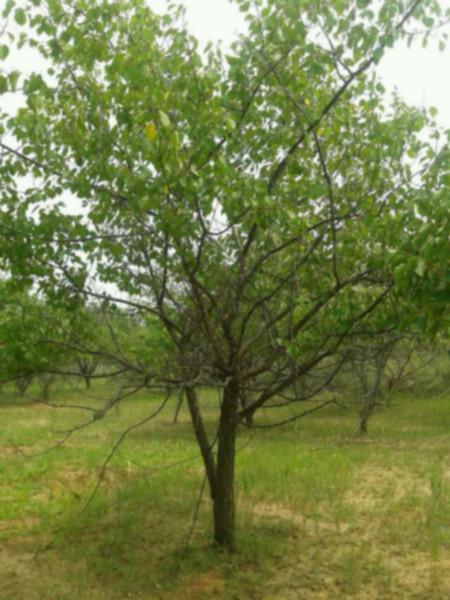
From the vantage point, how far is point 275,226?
17.4 feet

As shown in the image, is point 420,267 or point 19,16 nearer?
point 420,267

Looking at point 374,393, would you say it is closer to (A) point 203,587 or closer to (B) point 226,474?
(B) point 226,474

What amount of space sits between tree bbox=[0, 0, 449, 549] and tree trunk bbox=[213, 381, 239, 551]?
0.07 feet

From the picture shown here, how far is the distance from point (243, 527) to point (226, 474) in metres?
1.45

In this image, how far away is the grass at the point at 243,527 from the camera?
6.00 m

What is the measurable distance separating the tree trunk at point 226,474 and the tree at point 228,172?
21 millimetres

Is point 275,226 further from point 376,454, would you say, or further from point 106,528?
point 376,454

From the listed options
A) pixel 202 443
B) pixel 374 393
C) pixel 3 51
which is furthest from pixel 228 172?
pixel 374 393

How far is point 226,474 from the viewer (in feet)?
21.7

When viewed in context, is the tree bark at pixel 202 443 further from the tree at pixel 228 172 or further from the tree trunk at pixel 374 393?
the tree trunk at pixel 374 393

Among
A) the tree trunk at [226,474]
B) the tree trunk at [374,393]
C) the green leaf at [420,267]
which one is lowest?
the tree trunk at [226,474]

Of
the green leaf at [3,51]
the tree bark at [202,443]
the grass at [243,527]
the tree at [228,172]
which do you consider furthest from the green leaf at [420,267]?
the tree bark at [202,443]

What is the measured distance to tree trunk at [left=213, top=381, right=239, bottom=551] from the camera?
6.50 m

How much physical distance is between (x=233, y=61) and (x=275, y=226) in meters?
1.54
